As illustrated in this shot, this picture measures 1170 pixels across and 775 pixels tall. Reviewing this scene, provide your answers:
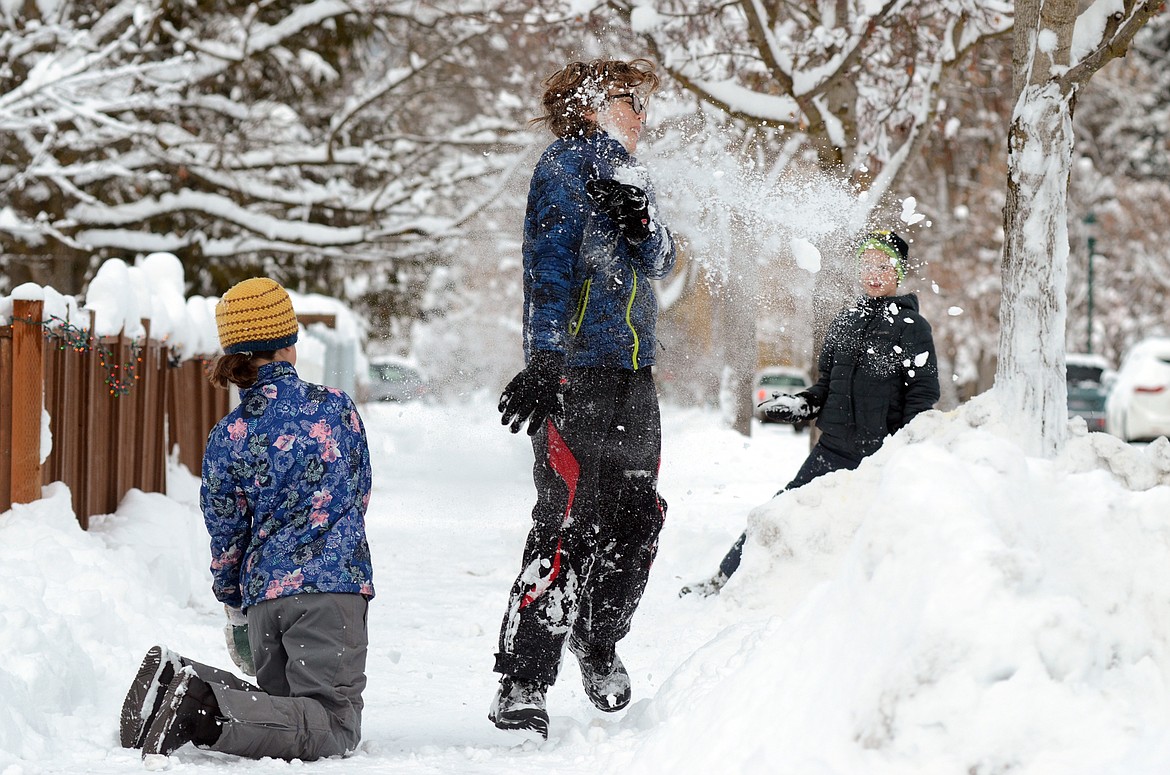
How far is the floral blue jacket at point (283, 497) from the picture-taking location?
3.56m

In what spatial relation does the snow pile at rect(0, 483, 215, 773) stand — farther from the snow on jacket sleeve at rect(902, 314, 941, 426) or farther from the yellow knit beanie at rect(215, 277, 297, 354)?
the snow on jacket sleeve at rect(902, 314, 941, 426)

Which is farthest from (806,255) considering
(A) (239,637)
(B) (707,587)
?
(A) (239,637)

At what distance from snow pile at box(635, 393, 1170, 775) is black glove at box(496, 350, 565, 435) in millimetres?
910

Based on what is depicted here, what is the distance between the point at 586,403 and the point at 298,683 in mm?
1108

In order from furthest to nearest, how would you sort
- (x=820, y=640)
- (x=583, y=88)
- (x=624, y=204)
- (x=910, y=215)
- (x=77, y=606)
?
(x=910, y=215)
(x=77, y=606)
(x=583, y=88)
(x=624, y=204)
(x=820, y=640)

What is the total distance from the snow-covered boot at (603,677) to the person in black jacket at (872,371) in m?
1.65

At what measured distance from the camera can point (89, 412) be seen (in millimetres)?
6145

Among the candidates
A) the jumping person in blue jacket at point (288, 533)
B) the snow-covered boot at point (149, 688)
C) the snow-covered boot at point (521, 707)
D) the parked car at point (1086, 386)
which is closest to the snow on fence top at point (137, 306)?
the jumping person in blue jacket at point (288, 533)

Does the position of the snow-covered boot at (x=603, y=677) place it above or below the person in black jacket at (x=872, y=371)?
below

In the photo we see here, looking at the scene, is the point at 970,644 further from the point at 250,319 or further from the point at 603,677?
the point at 250,319

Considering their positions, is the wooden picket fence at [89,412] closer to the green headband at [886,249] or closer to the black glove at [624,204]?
the black glove at [624,204]

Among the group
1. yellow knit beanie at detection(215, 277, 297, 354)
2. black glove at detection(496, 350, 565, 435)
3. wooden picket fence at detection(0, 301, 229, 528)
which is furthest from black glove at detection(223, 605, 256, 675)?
wooden picket fence at detection(0, 301, 229, 528)

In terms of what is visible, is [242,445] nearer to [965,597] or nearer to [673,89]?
[965,597]

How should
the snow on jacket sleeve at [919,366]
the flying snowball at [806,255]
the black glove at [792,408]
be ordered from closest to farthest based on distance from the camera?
the snow on jacket sleeve at [919,366] → the black glove at [792,408] → the flying snowball at [806,255]
